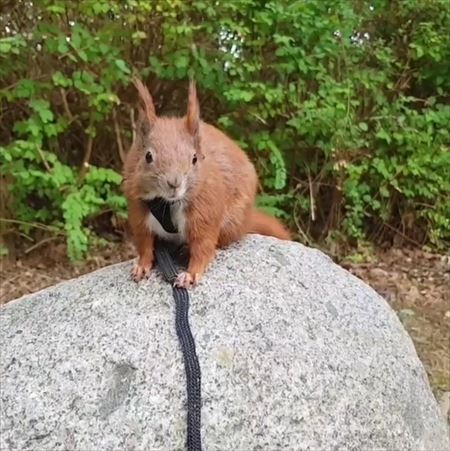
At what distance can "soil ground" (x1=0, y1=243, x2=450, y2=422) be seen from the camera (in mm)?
4461

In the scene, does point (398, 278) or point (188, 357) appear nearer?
point (188, 357)

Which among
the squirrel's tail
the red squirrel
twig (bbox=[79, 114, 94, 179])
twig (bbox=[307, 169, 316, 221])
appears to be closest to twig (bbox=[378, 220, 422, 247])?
twig (bbox=[307, 169, 316, 221])

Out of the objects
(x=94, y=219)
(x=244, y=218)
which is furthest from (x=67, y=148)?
(x=244, y=218)

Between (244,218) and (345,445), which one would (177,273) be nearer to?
(244,218)

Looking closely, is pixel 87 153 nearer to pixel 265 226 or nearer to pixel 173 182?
pixel 265 226

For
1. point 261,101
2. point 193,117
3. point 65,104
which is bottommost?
point 65,104

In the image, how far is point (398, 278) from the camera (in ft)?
16.8

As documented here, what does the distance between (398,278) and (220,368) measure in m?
3.30

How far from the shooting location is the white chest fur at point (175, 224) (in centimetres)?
218

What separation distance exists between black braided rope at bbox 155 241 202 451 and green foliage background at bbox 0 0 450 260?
2363 mm

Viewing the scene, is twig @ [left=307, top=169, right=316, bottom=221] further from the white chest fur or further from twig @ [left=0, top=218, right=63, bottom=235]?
the white chest fur

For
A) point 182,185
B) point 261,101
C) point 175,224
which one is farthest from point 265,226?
point 261,101

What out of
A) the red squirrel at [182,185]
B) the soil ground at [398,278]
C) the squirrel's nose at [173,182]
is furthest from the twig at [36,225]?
the squirrel's nose at [173,182]

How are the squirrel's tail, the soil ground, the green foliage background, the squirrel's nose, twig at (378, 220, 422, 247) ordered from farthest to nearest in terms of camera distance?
1. twig at (378, 220, 422, 247)
2. the green foliage background
3. the soil ground
4. the squirrel's tail
5. the squirrel's nose
